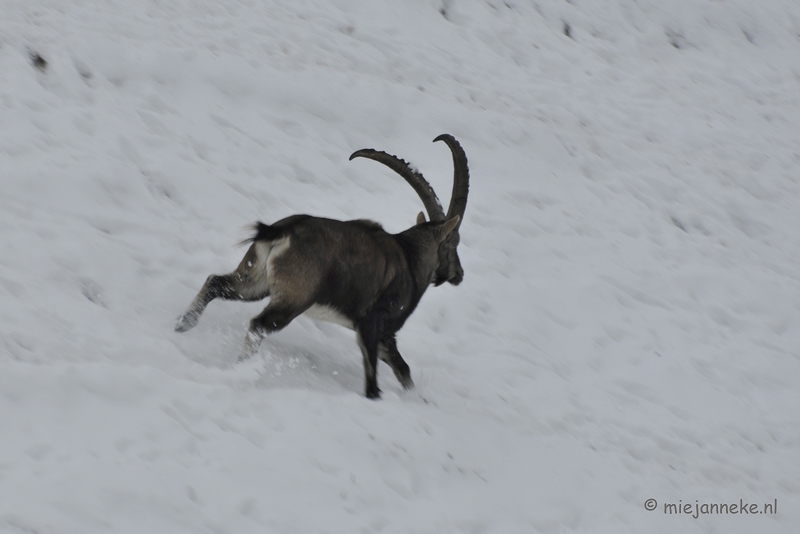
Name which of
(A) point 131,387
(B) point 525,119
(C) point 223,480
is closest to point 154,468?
(C) point 223,480

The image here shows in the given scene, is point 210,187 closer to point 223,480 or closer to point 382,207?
point 382,207

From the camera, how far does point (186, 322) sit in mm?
5410

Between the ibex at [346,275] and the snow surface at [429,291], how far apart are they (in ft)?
1.06

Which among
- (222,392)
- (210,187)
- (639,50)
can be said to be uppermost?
(639,50)

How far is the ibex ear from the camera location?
6.29 m

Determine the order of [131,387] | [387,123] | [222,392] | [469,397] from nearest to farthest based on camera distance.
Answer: [131,387]
[222,392]
[469,397]
[387,123]

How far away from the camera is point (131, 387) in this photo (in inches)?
172

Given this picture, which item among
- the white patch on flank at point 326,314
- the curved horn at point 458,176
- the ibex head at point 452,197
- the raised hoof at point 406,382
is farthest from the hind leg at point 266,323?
the curved horn at point 458,176

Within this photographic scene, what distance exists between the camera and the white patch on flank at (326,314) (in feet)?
17.9

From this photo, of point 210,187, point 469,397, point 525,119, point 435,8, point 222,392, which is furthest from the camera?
point 435,8

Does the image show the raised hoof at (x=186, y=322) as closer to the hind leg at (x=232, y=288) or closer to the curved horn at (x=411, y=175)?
the hind leg at (x=232, y=288)

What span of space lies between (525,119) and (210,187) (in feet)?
17.0

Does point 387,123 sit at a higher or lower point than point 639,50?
lower

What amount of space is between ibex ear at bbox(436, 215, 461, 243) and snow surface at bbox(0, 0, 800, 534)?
44.9 inches
